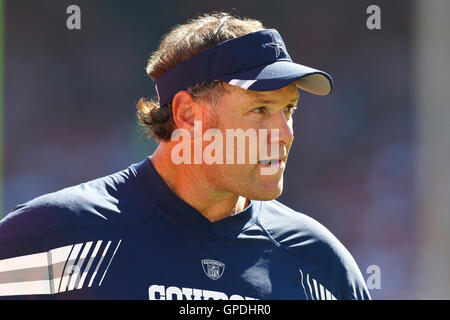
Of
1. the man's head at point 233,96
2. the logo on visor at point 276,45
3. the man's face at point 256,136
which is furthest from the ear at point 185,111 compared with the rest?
the logo on visor at point 276,45

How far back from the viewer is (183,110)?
258 cm

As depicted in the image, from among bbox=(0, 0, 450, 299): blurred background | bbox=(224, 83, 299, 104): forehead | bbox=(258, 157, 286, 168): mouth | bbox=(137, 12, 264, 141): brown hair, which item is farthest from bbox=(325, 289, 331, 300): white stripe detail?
bbox=(0, 0, 450, 299): blurred background

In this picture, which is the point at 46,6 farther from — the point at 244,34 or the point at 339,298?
the point at 339,298

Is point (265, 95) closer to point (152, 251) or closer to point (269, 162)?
point (269, 162)

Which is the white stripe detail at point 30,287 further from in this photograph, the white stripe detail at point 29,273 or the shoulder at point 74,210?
the shoulder at point 74,210

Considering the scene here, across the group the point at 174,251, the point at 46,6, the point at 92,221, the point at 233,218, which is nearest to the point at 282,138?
the point at 233,218

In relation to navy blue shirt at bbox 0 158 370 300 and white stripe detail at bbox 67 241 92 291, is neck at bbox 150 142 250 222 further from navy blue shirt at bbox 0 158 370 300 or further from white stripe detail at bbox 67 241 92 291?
white stripe detail at bbox 67 241 92 291

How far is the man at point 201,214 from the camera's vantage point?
88.2 inches

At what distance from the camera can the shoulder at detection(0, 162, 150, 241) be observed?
224 cm

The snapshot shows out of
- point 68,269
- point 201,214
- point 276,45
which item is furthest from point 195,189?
point 276,45

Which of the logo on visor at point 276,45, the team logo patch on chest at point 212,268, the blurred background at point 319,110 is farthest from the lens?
the blurred background at point 319,110

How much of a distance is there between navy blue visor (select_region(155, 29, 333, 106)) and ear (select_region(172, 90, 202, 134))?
0.03m

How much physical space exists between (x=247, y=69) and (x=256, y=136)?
0.27m

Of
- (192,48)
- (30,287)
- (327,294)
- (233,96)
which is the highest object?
(192,48)
